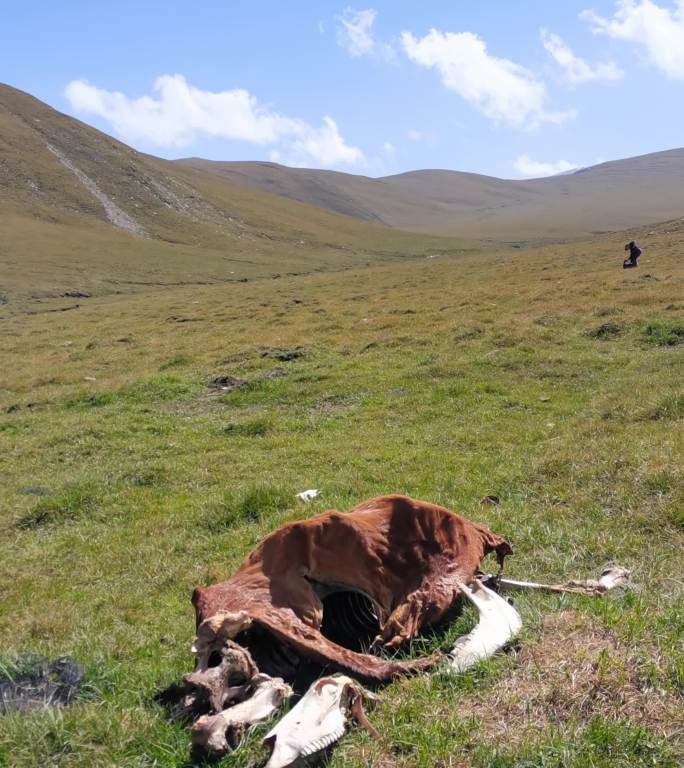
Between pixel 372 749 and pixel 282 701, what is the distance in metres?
0.57

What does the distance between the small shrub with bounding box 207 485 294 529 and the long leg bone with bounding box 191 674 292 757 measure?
17.0 ft

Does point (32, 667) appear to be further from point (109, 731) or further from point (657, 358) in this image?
point (657, 358)

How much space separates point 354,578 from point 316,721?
122cm

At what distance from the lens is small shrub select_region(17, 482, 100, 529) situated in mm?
10375

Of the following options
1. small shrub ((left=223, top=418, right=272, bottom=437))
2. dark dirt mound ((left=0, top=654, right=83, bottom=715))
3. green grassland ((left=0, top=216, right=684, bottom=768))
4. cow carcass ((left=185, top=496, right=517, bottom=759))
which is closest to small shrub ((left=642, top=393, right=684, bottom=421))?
green grassland ((left=0, top=216, right=684, bottom=768))

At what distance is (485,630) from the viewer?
4.58 m

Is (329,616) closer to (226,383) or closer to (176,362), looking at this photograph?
(226,383)

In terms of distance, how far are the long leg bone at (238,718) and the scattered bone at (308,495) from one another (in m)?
5.34

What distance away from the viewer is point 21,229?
76.9m

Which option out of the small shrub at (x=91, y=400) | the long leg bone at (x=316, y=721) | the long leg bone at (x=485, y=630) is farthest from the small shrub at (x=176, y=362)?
the long leg bone at (x=316, y=721)

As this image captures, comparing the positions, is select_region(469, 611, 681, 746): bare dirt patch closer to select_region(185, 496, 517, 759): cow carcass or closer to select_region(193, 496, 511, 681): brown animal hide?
select_region(185, 496, 517, 759): cow carcass

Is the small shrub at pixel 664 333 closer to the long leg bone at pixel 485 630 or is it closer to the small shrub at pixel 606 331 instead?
the small shrub at pixel 606 331

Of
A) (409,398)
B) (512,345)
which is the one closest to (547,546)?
(409,398)

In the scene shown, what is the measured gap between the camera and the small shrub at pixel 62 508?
34.0 ft
